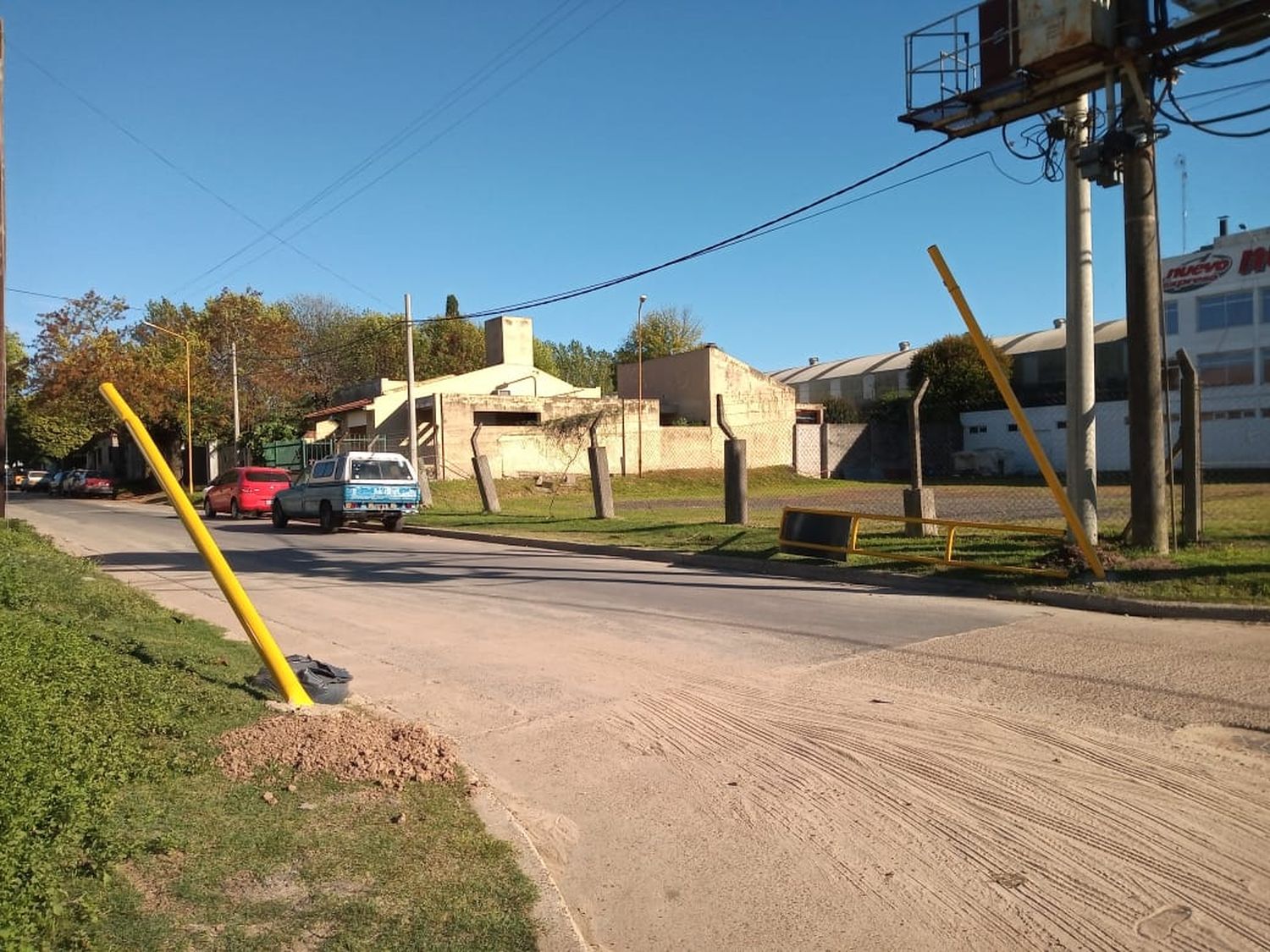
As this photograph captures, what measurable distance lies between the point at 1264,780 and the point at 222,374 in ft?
163

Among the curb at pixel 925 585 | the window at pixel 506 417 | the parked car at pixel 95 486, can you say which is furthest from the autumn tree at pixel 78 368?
the curb at pixel 925 585

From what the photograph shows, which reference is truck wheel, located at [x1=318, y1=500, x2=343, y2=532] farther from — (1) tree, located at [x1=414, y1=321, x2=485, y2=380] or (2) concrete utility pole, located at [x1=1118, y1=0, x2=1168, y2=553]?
(1) tree, located at [x1=414, y1=321, x2=485, y2=380]

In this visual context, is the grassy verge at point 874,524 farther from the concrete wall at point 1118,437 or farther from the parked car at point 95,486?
the parked car at point 95,486

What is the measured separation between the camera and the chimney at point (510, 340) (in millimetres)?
50500

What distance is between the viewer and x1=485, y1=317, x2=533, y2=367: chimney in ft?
166

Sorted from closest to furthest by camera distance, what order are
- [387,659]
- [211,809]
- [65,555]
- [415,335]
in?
[211,809] → [387,659] → [65,555] → [415,335]

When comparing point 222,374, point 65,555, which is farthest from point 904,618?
point 222,374

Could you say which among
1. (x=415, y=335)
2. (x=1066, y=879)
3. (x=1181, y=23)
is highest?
(x=415, y=335)

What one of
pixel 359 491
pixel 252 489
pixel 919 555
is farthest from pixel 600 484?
pixel 252 489

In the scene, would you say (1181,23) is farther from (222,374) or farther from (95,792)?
(222,374)

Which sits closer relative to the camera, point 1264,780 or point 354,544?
point 1264,780

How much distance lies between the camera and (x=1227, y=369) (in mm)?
38969

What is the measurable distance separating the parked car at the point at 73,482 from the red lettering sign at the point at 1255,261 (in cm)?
5517

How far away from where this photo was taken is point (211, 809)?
14.2ft
